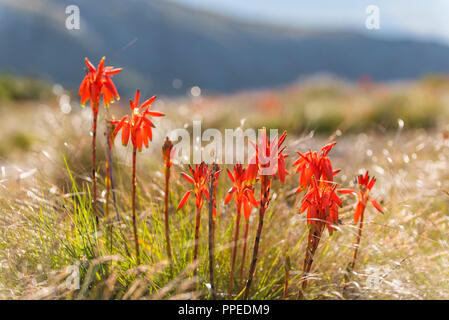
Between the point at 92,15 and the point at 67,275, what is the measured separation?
6964cm

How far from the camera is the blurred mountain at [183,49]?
52081 mm

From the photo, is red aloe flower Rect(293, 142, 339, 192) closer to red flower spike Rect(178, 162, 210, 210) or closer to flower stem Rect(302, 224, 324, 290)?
flower stem Rect(302, 224, 324, 290)

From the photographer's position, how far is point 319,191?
54.4 inches

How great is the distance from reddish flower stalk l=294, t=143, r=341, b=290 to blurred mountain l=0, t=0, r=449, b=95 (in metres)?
46.1

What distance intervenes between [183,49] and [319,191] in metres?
69.1

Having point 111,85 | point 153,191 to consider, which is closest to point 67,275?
point 111,85

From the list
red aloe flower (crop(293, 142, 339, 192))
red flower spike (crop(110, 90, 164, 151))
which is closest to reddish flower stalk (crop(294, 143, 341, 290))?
red aloe flower (crop(293, 142, 339, 192))

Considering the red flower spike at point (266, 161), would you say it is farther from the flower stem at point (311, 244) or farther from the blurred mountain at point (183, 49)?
the blurred mountain at point (183, 49)

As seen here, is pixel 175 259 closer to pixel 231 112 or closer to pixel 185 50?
pixel 231 112

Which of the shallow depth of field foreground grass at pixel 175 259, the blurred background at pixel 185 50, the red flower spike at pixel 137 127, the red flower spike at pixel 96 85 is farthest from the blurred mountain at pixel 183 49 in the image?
the red flower spike at pixel 137 127

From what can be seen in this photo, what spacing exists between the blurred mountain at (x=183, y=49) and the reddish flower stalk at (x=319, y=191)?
46068 mm

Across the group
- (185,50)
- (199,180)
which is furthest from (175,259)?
(185,50)
